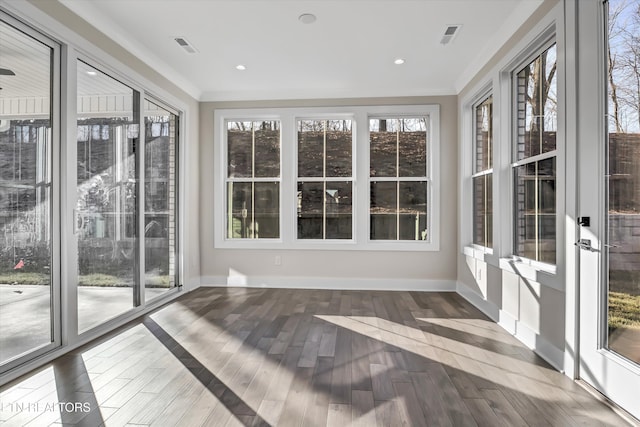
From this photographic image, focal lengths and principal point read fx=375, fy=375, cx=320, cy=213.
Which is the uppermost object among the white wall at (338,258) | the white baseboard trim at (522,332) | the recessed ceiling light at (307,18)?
the recessed ceiling light at (307,18)

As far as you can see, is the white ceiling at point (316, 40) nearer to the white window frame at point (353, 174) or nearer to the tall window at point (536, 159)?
the white window frame at point (353, 174)

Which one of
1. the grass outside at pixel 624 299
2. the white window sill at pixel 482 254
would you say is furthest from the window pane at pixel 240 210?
the grass outside at pixel 624 299

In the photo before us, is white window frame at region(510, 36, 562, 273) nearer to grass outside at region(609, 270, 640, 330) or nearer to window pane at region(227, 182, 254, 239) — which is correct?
grass outside at region(609, 270, 640, 330)

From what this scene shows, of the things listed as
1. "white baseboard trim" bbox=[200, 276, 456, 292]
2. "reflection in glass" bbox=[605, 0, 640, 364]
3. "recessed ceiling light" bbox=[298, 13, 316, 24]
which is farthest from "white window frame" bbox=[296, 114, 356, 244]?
"reflection in glass" bbox=[605, 0, 640, 364]

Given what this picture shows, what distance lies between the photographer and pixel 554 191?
2.74 metres

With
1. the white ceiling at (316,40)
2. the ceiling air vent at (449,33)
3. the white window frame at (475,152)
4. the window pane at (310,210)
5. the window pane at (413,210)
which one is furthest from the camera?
the window pane at (310,210)

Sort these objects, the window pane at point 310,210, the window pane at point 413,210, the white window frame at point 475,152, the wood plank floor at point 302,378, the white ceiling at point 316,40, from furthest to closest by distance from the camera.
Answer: the window pane at point 310,210 → the window pane at point 413,210 → the white window frame at point 475,152 → the white ceiling at point 316,40 → the wood plank floor at point 302,378

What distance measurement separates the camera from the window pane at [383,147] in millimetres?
5109

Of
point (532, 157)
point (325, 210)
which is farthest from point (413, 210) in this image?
point (532, 157)

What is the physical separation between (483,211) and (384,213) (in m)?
1.32

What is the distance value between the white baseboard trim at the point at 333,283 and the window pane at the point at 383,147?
1.47 metres

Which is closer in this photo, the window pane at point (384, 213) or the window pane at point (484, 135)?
the window pane at point (484, 135)

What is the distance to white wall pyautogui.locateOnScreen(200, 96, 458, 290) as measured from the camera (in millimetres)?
4973

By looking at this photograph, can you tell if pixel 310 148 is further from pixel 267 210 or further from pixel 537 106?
pixel 537 106
